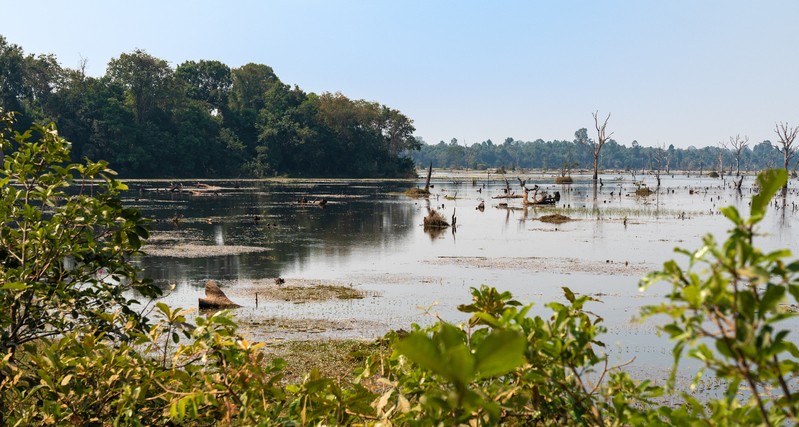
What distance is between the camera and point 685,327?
119cm

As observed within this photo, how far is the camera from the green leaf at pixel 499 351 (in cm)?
104

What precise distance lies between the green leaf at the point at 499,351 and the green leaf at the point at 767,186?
0.56 meters

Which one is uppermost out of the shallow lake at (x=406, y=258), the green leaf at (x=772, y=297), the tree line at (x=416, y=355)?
the green leaf at (x=772, y=297)

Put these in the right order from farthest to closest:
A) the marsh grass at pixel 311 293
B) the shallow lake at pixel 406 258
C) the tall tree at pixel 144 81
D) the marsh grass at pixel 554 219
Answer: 1. the tall tree at pixel 144 81
2. the marsh grass at pixel 554 219
3. the marsh grass at pixel 311 293
4. the shallow lake at pixel 406 258

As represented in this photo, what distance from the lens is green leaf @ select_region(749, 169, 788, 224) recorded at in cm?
129

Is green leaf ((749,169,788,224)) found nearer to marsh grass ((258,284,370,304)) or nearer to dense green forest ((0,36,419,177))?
marsh grass ((258,284,370,304))

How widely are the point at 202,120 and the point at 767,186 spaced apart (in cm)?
9812

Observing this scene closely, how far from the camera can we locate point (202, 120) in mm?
94250

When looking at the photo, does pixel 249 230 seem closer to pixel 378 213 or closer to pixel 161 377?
pixel 378 213

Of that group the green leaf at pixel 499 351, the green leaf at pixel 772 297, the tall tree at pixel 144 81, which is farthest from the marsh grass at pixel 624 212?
the tall tree at pixel 144 81

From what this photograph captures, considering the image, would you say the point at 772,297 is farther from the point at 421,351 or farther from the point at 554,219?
the point at 554,219

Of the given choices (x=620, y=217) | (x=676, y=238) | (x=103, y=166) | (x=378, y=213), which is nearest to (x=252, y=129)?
(x=378, y=213)

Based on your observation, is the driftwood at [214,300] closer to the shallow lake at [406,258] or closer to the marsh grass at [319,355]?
the shallow lake at [406,258]

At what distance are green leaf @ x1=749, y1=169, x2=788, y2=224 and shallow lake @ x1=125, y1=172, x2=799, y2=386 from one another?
3.09m
